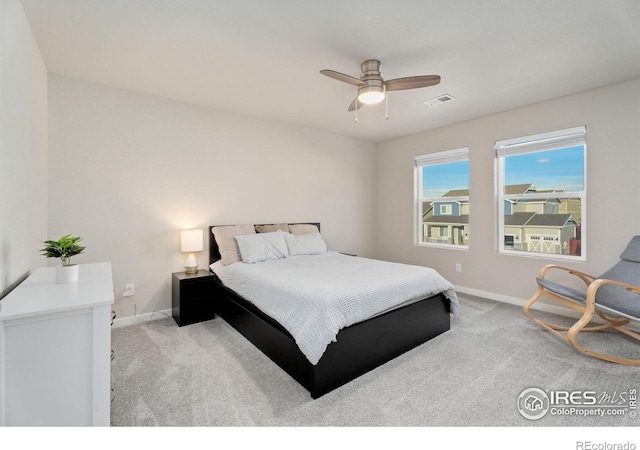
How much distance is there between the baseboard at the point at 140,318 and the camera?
3.15 m

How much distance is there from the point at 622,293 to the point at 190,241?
13.7 ft

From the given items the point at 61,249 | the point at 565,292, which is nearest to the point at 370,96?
the point at 61,249

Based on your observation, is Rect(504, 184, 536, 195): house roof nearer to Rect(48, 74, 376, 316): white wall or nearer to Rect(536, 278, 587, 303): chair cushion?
Rect(536, 278, 587, 303): chair cushion

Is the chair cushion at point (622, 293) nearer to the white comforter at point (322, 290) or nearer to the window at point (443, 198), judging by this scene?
the white comforter at point (322, 290)

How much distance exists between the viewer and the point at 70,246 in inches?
69.9

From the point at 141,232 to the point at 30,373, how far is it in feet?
7.22

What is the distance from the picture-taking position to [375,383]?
6.93ft

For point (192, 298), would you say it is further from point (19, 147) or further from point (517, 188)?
point (517, 188)

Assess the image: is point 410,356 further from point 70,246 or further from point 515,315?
point 70,246

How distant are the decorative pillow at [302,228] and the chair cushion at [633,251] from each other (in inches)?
133

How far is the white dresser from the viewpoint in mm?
1240

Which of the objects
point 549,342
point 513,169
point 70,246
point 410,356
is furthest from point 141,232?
point 513,169

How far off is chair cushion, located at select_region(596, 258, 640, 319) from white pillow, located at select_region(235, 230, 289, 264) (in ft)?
10.3
